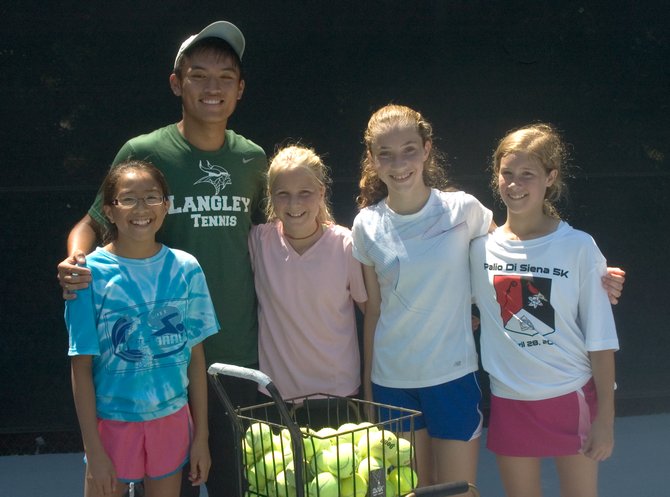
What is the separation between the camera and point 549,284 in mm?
2906

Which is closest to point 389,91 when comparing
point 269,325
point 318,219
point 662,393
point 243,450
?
point 318,219

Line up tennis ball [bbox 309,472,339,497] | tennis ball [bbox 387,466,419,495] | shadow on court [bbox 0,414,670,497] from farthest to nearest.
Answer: shadow on court [bbox 0,414,670,497]
tennis ball [bbox 387,466,419,495]
tennis ball [bbox 309,472,339,497]

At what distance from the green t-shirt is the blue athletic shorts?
1.88 feet

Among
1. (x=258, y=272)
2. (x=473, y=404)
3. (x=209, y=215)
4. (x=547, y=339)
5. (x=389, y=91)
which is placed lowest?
(x=473, y=404)

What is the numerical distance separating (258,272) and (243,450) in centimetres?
91

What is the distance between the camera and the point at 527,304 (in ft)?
9.59

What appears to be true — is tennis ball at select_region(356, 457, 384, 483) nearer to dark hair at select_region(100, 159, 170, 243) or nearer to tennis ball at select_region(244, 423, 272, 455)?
tennis ball at select_region(244, 423, 272, 455)

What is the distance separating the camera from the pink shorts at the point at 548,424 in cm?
292

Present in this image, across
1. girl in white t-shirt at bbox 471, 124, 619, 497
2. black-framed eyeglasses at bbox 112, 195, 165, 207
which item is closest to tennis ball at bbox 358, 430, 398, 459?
girl in white t-shirt at bbox 471, 124, 619, 497

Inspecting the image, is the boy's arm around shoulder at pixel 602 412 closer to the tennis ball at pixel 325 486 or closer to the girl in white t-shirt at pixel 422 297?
the girl in white t-shirt at pixel 422 297

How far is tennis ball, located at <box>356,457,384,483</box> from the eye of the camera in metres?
2.25

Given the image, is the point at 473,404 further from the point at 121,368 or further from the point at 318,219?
the point at 121,368

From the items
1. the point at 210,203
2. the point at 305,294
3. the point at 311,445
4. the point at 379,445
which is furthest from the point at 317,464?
the point at 210,203

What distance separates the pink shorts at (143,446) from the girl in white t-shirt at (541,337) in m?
1.04
